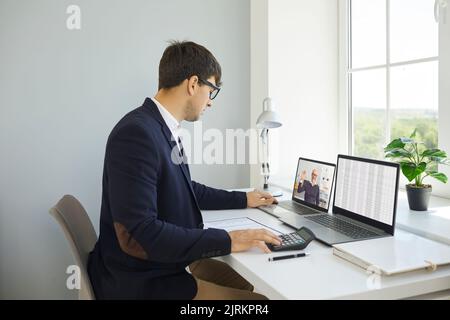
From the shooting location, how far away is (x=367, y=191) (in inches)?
59.8

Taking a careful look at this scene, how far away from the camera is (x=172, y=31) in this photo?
241 centimetres

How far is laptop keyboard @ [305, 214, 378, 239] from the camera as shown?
140 centimetres

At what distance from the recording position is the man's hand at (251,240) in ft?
4.17

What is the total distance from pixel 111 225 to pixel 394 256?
33.7 inches

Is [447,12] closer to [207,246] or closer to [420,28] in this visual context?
[420,28]

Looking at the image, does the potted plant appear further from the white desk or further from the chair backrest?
the chair backrest

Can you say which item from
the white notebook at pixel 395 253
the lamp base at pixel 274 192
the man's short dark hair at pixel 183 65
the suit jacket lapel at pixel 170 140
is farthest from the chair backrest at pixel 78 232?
the lamp base at pixel 274 192

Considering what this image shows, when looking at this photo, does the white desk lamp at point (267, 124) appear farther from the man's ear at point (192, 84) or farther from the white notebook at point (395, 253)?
the white notebook at point (395, 253)

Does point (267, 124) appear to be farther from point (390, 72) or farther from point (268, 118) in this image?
point (390, 72)

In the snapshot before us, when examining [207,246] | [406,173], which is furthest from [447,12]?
[207,246]

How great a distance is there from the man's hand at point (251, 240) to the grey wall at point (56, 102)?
4.17 feet

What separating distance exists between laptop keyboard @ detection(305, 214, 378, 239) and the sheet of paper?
0.21 meters

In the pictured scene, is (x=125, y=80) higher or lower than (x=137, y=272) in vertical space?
higher

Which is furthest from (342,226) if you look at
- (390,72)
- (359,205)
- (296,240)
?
(390,72)
